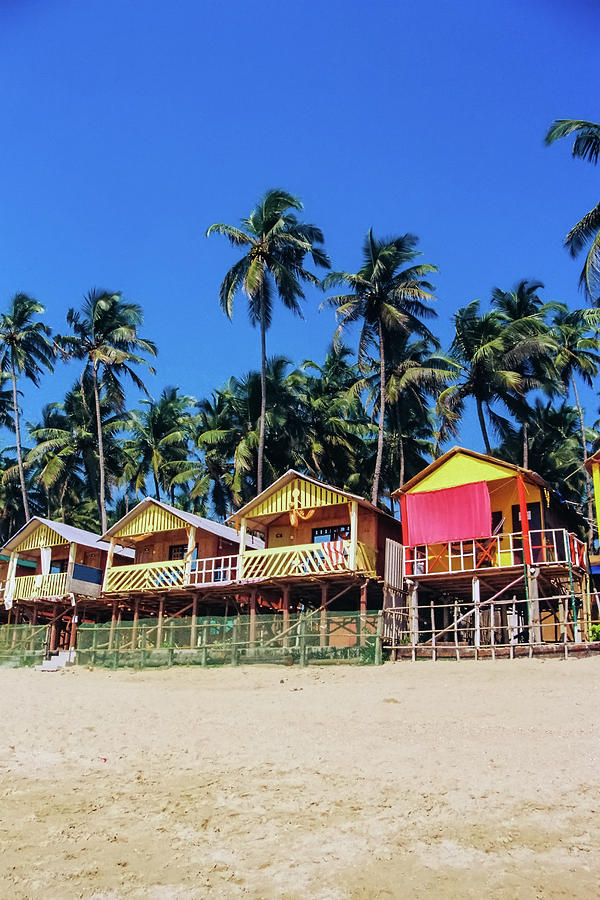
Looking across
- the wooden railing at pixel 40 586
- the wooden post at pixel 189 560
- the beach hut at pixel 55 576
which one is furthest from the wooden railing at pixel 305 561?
the wooden railing at pixel 40 586

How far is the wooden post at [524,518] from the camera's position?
2428 cm

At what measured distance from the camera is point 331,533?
3055cm

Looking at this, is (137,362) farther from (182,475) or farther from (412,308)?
(412,308)

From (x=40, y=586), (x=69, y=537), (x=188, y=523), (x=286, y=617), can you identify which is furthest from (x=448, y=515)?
(x=40, y=586)

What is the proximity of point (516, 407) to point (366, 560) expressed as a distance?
14510mm

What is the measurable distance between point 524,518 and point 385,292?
16.2 m

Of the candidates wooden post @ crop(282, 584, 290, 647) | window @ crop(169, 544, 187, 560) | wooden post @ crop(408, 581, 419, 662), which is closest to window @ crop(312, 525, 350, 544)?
wooden post @ crop(282, 584, 290, 647)

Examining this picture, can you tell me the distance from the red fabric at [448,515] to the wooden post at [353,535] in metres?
1.74

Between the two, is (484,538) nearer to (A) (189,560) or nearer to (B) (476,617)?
(B) (476,617)

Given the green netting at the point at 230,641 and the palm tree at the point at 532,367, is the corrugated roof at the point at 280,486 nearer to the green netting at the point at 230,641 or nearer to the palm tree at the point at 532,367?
the green netting at the point at 230,641

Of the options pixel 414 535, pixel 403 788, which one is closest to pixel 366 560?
pixel 414 535

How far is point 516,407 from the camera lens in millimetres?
37750

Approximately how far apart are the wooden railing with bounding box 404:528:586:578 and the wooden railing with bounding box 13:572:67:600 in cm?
1568

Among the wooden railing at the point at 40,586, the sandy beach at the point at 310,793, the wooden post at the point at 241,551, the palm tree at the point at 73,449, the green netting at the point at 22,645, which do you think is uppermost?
the palm tree at the point at 73,449
